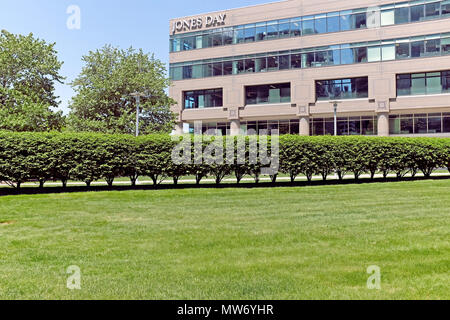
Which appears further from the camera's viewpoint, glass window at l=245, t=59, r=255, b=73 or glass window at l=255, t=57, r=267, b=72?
glass window at l=245, t=59, r=255, b=73

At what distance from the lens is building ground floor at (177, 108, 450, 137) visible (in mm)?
37469

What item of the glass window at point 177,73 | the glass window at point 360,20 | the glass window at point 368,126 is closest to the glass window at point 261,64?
the glass window at point 177,73

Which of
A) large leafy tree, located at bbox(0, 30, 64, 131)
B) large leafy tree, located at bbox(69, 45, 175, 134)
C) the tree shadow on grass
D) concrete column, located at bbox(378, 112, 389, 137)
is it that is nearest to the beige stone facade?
concrete column, located at bbox(378, 112, 389, 137)

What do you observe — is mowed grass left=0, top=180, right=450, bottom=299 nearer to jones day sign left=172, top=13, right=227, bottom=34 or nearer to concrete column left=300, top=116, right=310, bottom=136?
concrete column left=300, top=116, right=310, bottom=136

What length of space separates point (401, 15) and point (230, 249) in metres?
40.0

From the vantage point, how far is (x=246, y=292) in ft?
13.8

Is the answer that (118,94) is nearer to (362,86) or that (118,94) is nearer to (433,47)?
(362,86)

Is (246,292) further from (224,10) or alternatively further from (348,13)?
(224,10)

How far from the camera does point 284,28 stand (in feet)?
140

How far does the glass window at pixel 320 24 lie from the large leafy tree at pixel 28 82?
27.5 m

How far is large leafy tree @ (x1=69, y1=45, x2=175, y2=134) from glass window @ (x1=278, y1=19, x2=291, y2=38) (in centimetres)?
1627

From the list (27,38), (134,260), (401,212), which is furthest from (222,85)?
(134,260)

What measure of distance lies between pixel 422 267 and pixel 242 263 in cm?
247

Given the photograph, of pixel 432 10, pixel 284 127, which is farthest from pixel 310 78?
pixel 432 10
